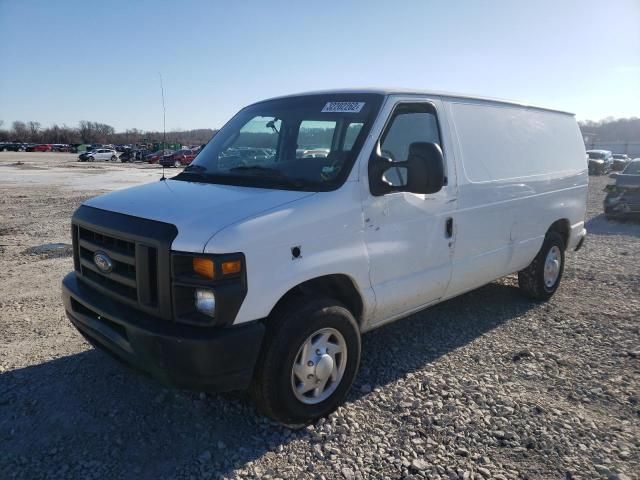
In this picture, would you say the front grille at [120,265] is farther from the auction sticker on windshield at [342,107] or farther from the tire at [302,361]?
the auction sticker on windshield at [342,107]

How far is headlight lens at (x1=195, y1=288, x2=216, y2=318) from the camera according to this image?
273 cm

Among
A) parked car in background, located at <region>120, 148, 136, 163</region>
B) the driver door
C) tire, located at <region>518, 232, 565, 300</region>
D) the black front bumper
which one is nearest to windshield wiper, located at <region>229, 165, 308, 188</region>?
the driver door

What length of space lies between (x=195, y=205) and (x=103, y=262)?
2.46ft

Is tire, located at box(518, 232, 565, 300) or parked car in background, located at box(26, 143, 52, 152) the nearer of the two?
tire, located at box(518, 232, 565, 300)

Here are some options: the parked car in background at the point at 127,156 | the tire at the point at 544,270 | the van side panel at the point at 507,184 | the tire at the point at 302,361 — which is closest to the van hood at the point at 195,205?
the tire at the point at 302,361

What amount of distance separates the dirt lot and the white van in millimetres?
406

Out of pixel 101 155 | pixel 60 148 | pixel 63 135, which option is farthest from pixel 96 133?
pixel 101 155

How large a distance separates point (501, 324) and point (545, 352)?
2.31 ft

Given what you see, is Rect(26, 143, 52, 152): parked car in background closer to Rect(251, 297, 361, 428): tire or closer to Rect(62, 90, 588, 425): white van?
Rect(62, 90, 588, 425): white van

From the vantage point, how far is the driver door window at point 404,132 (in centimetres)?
364

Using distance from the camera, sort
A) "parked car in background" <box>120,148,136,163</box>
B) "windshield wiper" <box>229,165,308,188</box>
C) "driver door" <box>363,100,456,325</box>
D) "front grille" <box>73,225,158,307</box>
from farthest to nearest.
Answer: "parked car in background" <box>120,148,136,163</box> → "driver door" <box>363,100,456,325</box> → "windshield wiper" <box>229,165,308,188</box> → "front grille" <box>73,225,158,307</box>

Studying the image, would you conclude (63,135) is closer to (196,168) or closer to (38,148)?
(38,148)

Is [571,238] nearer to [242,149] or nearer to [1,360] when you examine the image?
[242,149]

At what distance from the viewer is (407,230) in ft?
12.1
